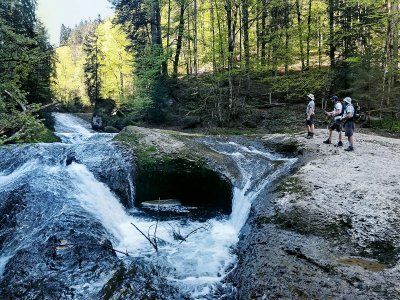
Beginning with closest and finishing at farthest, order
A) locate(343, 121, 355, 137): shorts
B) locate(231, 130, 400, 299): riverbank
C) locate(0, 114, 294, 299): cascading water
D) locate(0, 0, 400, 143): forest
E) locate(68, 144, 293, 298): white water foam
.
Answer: locate(231, 130, 400, 299): riverbank → locate(68, 144, 293, 298): white water foam → locate(0, 114, 294, 299): cascading water → locate(343, 121, 355, 137): shorts → locate(0, 0, 400, 143): forest

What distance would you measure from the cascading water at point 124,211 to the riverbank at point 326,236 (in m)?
0.85

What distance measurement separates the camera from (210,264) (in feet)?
23.9

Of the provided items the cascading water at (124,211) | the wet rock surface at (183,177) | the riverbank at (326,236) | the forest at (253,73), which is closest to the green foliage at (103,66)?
the forest at (253,73)

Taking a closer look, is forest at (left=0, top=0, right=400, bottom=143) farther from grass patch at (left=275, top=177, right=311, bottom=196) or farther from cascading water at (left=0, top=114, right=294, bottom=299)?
grass patch at (left=275, top=177, right=311, bottom=196)

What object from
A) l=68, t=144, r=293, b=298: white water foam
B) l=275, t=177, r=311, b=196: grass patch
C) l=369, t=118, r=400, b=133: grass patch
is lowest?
l=68, t=144, r=293, b=298: white water foam

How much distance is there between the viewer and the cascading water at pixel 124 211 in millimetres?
7223

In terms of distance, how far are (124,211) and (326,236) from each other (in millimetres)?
6493

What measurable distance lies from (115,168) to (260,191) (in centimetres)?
525

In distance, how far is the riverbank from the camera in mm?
5230

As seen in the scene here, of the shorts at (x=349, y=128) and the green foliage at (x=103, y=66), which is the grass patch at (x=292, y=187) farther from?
the green foliage at (x=103, y=66)

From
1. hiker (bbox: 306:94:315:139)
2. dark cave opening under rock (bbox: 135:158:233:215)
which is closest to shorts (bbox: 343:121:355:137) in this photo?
hiker (bbox: 306:94:315:139)

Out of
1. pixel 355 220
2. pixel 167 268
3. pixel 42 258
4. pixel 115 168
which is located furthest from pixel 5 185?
pixel 355 220

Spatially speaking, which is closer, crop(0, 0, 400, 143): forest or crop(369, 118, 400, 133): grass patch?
crop(369, 118, 400, 133): grass patch

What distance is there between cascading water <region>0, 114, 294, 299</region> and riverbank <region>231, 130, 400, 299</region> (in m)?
0.85
